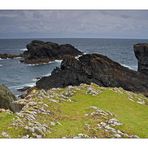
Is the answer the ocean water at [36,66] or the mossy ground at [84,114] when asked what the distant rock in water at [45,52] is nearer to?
the ocean water at [36,66]

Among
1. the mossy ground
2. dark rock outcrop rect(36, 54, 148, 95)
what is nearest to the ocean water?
dark rock outcrop rect(36, 54, 148, 95)

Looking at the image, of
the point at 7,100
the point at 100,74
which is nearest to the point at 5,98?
the point at 7,100

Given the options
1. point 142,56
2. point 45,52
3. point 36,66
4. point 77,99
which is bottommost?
point 77,99

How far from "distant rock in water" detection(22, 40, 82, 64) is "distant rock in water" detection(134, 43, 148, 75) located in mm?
2794

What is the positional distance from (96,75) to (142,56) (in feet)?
8.74

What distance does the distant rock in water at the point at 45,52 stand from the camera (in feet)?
65.8

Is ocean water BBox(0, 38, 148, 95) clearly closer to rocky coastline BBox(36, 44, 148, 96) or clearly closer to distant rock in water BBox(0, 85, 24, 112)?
rocky coastline BBox(36, 44, 148, 96)

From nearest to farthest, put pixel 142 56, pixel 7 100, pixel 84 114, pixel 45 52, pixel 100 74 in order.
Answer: pixel 84 114
pixel 7 100
pixel 45 52
pixel 142 56
pixel 100 74

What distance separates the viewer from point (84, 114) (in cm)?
1912

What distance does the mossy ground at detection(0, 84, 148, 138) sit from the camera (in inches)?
695

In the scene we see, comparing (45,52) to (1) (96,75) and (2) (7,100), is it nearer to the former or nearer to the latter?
(2) (7,100)

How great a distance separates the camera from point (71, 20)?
19.5 m

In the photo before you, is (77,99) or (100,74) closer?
(77,99)
